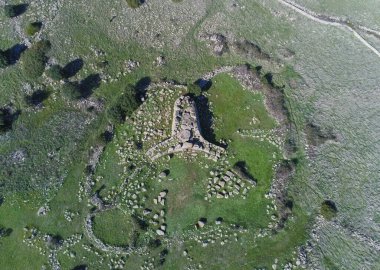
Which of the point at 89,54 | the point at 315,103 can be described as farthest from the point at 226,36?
the point at 89,54

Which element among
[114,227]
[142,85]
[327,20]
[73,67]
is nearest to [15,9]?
[73,67]

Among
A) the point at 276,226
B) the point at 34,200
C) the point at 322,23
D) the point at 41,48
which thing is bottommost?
the point at 34,200

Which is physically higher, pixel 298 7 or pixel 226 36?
pixel 298 7

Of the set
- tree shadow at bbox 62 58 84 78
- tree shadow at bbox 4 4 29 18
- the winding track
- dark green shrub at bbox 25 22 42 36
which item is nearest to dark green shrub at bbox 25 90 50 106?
tree shadow at bbox 62 58 84 78

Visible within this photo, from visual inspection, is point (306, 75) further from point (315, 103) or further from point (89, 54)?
point (89, 54)

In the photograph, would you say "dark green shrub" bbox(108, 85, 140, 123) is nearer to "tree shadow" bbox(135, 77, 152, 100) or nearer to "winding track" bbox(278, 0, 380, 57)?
"tree shadow" bbox(135, 77, 152, 100)

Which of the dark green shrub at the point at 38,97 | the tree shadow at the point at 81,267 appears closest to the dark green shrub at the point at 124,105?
the dark green shrub at the point at 38,97
